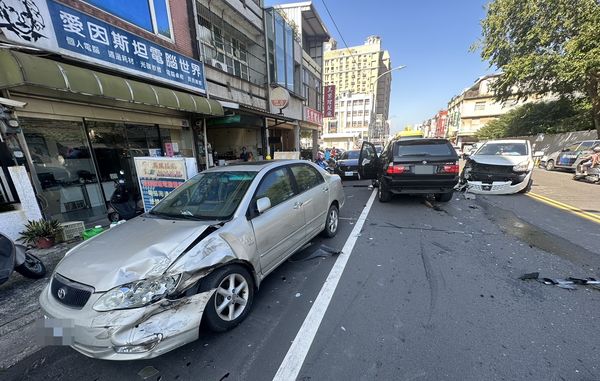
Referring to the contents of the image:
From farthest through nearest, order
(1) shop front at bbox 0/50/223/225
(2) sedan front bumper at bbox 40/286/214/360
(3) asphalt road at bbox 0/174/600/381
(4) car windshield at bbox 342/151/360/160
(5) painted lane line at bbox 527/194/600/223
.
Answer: (4) car windshield at bbox 342/151/360/160
(5) painted lane line at bbox 527/194/600/223
(1) shop front at bbox 0/50/223/225
(3) asphalt road at bbox 0/174/600/381
(2) sedan front bumper at bbox 40/286/214/360

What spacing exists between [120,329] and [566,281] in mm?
4716

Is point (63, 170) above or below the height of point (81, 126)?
below

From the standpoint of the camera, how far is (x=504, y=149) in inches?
321

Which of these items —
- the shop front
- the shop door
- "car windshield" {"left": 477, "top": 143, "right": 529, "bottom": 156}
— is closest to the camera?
the shop front

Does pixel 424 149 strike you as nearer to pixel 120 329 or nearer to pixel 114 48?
pixel 120 329

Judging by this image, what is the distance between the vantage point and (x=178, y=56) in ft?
25.3

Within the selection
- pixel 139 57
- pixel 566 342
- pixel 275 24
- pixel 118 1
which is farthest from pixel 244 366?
pixel 275 24

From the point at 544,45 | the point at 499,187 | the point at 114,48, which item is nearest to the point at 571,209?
the point at 499,187

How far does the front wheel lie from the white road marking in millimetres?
3946

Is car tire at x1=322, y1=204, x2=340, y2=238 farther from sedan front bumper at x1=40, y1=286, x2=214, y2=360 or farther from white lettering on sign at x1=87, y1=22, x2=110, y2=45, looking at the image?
white lettering on sign at x1=87, y1=22, x2=110, y2=45

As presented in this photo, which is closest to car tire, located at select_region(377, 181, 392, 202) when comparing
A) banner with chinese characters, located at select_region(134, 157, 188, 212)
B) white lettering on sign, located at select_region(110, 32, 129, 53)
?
banner with chinese characters, located at select_region(134, 157, 188, 212)

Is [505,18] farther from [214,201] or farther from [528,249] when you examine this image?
[214,201]

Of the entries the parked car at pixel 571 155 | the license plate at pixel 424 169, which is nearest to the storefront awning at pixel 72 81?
the license plate at pixel 424 169

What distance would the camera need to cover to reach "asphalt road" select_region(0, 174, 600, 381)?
6.34 ft
